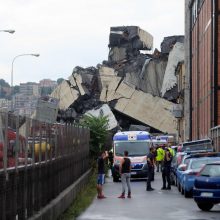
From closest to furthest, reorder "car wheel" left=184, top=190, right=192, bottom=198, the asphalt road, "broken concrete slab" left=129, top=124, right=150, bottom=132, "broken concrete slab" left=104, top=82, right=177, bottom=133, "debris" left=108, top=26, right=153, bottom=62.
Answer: the asphalt road, "car wheel" left=184, top=190, right=192, bottom=198, "broken concrete slab" left=129, top=124, right=150, bottom=132, "broken concrete slab" left=104, top=82, right=177, bottom=133, "debris" left=108, top=26, right=153, bottom=62

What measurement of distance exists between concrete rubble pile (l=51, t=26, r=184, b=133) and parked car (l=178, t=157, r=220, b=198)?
91190mm

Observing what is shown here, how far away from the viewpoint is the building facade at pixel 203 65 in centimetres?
5628

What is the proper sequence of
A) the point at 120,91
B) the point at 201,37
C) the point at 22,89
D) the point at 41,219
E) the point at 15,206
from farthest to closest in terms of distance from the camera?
the point at 22,89
the point at 120,91
the point at 201,37
the point at 41,219
the point at 15,206

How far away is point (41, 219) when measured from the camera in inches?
583

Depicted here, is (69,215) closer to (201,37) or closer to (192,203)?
(192,203)

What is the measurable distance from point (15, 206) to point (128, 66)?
4824 inches

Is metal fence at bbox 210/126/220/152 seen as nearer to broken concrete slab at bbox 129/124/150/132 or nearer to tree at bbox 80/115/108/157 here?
tree at bbox 80/115/108/157

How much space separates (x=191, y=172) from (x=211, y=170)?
4.94m

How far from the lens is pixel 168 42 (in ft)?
436

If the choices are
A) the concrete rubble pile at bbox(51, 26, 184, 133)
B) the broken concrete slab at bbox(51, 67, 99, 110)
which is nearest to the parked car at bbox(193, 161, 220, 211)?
the concrete rubble pile at bbox(51, 26, 184, 133)

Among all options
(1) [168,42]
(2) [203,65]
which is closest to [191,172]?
(2) [203,65]

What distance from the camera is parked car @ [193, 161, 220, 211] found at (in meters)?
20.9

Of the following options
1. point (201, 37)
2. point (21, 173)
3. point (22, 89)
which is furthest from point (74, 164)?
point (22, 89)

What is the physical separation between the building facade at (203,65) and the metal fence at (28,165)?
3571 centimetres
